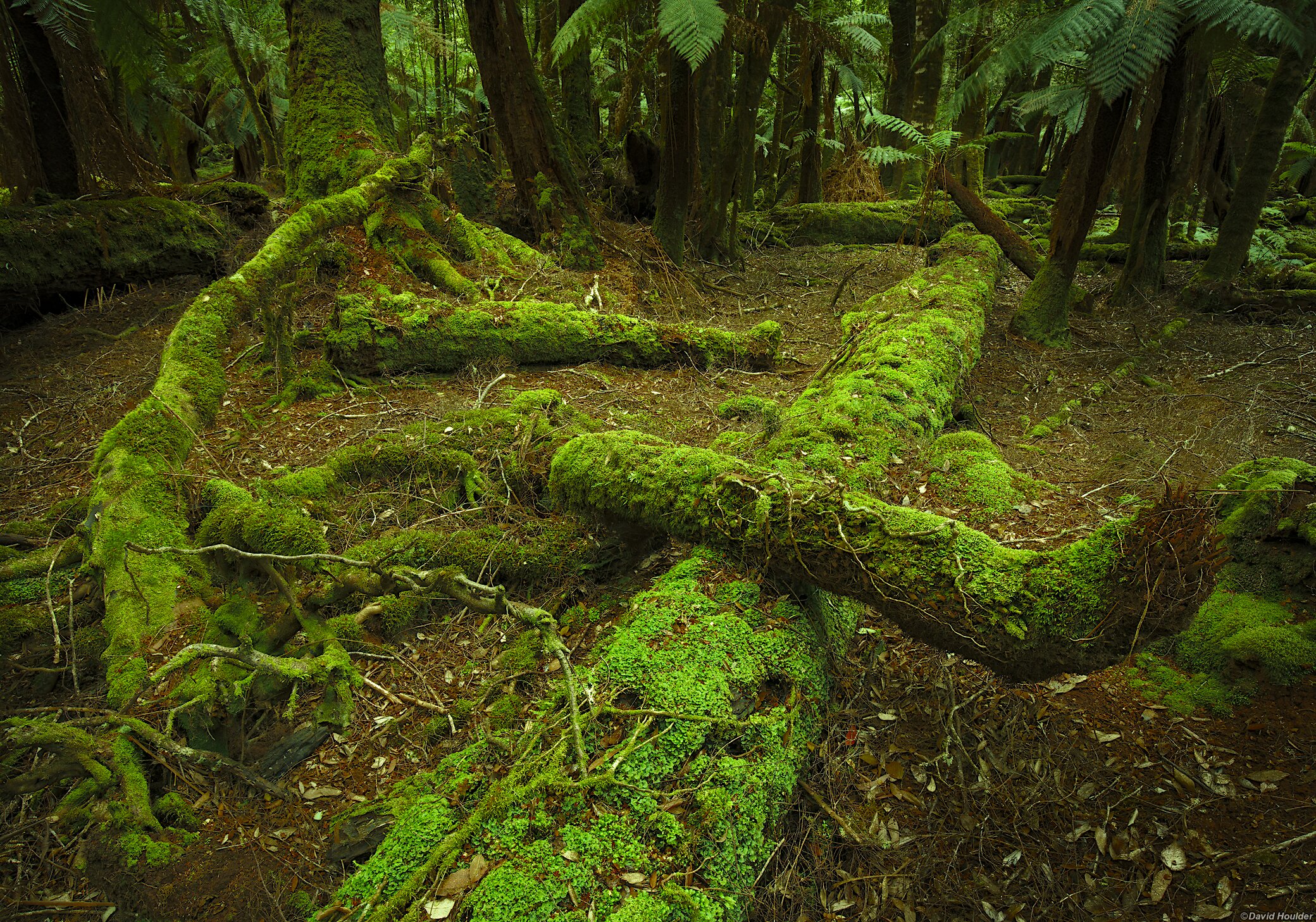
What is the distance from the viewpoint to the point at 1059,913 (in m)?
2.20

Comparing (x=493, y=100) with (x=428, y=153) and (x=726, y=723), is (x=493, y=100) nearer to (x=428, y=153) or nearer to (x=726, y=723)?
(x=428, y=153)

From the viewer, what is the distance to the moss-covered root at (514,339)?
226 inches

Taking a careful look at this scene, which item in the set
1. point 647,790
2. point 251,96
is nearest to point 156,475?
point 647,790

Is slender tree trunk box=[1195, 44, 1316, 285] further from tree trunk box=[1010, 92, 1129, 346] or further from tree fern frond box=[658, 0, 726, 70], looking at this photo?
tree fern frond box=[658, 0, 726, 70]

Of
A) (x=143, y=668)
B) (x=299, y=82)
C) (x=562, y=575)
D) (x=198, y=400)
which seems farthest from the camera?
(x=299, y=82)

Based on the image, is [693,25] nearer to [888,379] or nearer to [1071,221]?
[888,379]

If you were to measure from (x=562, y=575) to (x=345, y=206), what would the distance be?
4967 mm

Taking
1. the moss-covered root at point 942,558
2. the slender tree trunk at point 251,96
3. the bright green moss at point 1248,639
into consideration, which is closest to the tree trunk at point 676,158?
the slender tree trunk at point 251,96

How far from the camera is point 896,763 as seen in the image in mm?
2779

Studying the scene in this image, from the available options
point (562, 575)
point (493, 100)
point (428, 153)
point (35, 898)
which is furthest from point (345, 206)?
point (35, 898)

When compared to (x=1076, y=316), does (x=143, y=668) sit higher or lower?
lower

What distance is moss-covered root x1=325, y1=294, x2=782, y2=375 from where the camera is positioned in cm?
574

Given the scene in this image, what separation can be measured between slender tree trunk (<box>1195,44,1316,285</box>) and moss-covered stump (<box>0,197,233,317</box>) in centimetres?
1247

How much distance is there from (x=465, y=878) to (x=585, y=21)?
7.34 meters
